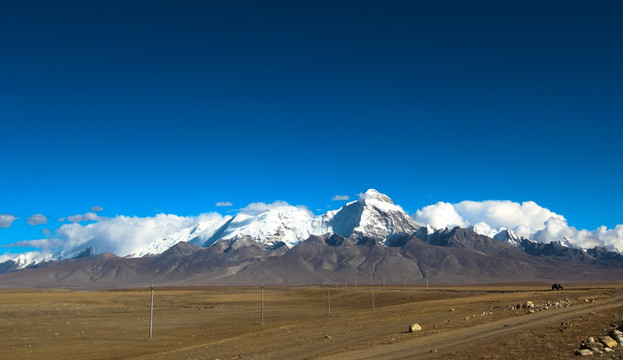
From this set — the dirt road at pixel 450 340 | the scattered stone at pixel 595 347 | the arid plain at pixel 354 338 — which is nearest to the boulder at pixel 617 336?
the scattered stone at pixel 595 347

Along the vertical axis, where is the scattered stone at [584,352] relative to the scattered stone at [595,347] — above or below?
below

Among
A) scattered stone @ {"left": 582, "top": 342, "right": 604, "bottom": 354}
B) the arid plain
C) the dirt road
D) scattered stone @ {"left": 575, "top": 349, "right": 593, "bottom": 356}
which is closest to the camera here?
scattered stone @ {"left": 575, "top": 349, "right": 593, "bottom": 356}

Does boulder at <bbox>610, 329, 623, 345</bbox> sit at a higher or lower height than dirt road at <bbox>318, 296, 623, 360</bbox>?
higher

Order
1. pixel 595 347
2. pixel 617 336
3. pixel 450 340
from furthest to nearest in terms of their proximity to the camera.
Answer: pixel 450 340 → pixel 617 336 → pixel 595 347

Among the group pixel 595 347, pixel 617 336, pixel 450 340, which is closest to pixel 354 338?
pixel 450 340

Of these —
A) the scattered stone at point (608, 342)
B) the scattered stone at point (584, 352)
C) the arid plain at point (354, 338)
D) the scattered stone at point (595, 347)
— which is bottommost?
the arid plain at point (354, 338)

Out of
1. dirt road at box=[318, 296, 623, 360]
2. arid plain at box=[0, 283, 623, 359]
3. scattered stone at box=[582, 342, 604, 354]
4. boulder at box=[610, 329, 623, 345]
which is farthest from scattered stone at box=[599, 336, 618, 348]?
dirt road at box=[318, 296, 623, 360]

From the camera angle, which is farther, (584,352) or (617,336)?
(617,336)

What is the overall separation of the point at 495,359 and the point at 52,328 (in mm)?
55963

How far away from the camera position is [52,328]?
61.6 m

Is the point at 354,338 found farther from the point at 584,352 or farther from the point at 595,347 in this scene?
the point at 584,352

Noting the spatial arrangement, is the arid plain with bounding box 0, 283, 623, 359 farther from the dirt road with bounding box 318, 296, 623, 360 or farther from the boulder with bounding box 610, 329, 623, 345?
the boulder with bounding box 610, 329, 623, 345

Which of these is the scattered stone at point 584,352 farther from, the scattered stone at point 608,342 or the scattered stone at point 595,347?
the scattered stone at point 608,342

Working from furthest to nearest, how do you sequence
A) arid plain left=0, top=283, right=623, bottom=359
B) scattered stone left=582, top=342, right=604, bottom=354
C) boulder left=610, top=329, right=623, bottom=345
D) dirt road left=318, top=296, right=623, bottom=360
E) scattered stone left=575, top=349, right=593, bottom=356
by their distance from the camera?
dirt road left=318, top=296, right=623, bottom=360, arid plain left=0, top=283, right=623, bottom=359, boulder left=610, top=329, right=623, bottom=345, scattered stone left=582, top=342, right=604, bottom=354, scattered stone left=575, top=349, right=593, bottom=356
